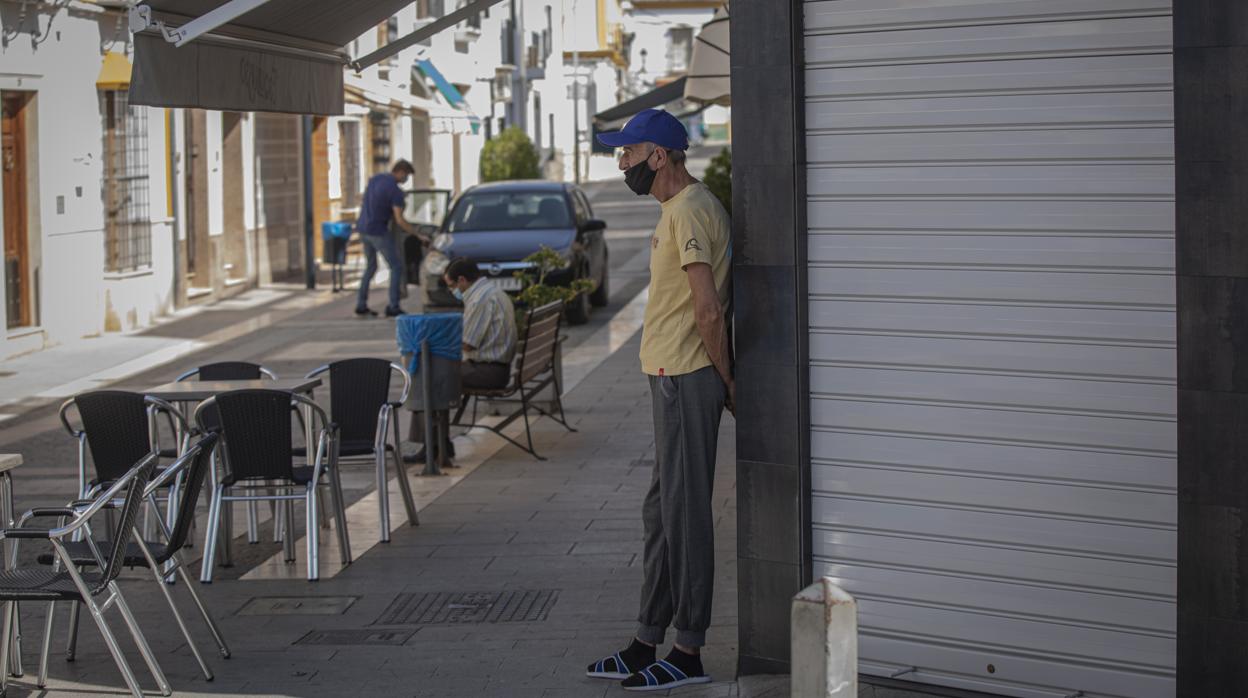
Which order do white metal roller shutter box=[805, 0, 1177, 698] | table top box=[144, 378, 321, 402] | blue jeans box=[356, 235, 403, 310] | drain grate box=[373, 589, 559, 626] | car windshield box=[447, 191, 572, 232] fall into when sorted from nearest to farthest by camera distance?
1. white metal roller shutter box=[805, 0, 1177, 698]
2. drain grate box=[373, 589, 559, 626]
3. table top box=[144, 378, 321, 402]
4. car windshield box=[447, 191, 572, 232]
5. blue jeans box=[356, 235, 403, 310]

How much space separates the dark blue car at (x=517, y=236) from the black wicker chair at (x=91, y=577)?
42.4ft

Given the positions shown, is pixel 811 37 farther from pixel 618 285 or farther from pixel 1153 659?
pixel 618 285

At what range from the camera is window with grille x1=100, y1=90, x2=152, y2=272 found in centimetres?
2098

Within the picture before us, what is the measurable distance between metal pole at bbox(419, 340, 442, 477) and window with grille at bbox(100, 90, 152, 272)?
438 inches

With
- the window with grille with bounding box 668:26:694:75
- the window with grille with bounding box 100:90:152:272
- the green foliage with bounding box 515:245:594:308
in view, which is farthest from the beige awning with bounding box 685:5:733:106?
the window with grille with bounding box 668:26:694:75

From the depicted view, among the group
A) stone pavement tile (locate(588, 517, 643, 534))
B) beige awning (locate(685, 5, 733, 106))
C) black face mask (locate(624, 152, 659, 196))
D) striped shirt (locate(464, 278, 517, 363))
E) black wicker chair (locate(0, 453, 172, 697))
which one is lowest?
stone pavement tile (locate(588, 517, 643, 534))

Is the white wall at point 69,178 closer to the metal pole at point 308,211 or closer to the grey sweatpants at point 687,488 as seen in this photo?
the metal pole at point 308,211

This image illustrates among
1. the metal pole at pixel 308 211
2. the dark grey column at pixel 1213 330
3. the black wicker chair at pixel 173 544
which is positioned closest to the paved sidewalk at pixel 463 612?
the black wicker chair at pixel 173 544

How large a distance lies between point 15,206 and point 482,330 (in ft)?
31.1

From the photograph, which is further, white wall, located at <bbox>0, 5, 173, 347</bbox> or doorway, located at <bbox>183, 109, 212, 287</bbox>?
doorway, located at <bbox>183, 109, 212, 287</bbox>

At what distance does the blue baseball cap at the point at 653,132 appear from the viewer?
5.98 meters

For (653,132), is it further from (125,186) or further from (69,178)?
(125,186)

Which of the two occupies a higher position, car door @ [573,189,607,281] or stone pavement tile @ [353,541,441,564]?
car door @ [573,189,607,281]

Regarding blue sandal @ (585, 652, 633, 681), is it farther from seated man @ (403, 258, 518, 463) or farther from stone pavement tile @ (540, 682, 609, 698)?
seated man @ (403, 258, 518, 463)
